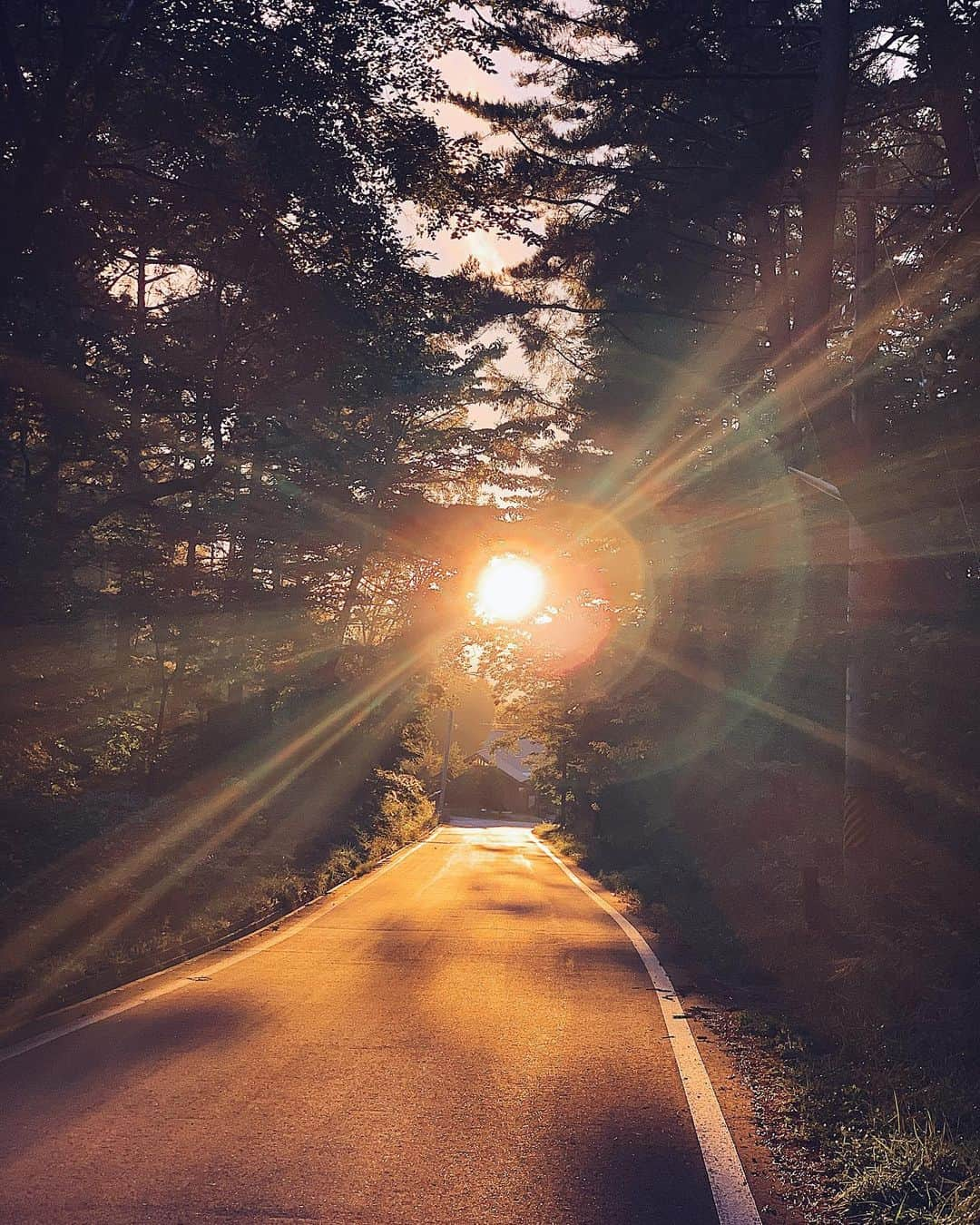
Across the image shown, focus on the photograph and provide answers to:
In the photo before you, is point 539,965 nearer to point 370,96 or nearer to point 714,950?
point 714,950

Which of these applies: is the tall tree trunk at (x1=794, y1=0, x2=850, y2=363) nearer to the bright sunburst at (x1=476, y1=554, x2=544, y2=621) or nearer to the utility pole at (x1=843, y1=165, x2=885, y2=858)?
the utility pole at (x1=843, y1=165, x2=885, y2=858)

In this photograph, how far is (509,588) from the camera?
35.9 m

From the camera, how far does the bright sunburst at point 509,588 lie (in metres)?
30.4

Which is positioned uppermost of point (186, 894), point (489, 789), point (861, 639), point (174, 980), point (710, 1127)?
point (861, 639)

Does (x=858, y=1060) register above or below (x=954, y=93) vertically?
below

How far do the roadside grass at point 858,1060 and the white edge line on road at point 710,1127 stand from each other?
0.29m

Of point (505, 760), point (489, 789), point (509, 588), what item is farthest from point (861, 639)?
point (505, 760)

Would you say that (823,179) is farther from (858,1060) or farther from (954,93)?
(858,1060)

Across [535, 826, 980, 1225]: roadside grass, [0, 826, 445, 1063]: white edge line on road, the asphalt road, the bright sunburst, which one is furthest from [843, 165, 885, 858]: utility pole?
the bright sunburst

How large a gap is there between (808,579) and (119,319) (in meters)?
13.4

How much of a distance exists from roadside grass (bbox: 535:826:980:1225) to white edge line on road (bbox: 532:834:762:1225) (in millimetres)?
292

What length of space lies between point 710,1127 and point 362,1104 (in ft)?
6.50

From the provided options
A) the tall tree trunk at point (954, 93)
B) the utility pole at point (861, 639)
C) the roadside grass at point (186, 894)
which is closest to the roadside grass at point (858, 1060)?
the utility pole at point (861, 639)

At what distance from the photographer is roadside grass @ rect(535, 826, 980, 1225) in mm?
4754
